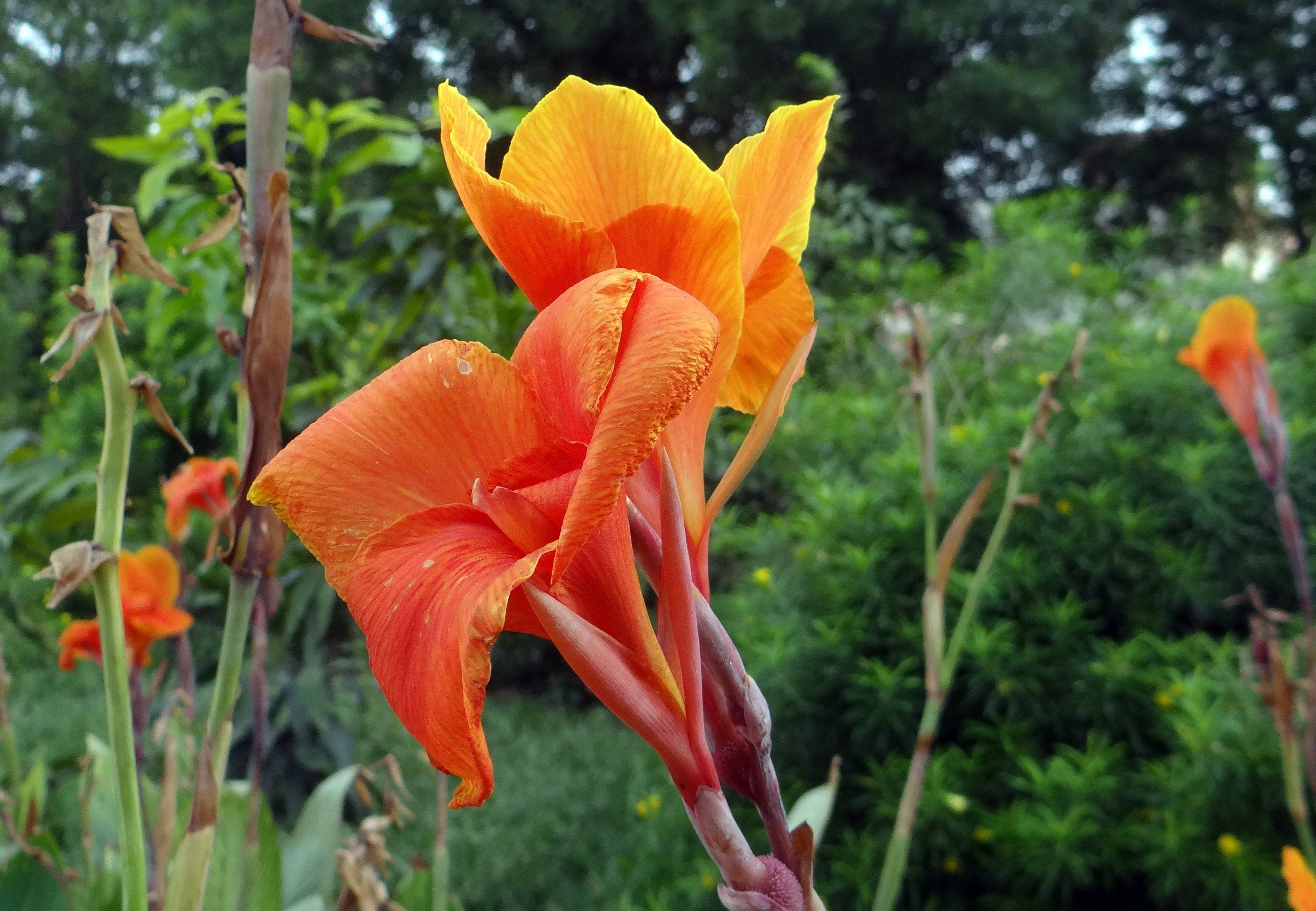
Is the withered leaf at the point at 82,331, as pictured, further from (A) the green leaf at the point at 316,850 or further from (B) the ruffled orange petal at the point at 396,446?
(A) the green leaf at the point at 316,850

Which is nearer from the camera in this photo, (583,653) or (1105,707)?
(583,653)

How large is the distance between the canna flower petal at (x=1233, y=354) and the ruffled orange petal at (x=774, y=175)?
65cm

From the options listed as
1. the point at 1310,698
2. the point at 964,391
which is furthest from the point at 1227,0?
the point at 1310,698

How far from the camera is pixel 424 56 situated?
702 cm

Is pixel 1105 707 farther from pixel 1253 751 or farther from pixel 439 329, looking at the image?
pixel 439 329

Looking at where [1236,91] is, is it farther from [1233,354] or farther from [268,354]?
[268,354]

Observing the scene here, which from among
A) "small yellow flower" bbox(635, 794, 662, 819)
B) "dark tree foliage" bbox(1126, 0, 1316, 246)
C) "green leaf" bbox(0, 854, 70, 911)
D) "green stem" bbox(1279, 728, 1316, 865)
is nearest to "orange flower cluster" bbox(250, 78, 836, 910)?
"green leaf" bbox(0, 854, 70, 911)

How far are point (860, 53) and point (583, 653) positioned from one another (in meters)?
7.57

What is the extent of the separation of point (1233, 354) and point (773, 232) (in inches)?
27.3

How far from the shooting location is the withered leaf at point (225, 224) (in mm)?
394

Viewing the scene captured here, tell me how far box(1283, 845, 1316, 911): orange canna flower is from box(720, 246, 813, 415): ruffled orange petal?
0.27 meters

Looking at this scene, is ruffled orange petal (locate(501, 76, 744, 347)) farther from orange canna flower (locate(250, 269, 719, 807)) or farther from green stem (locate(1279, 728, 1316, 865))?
green stem (locate(1279, 728, 1316, 865))

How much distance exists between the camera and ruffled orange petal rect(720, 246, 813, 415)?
0.32m

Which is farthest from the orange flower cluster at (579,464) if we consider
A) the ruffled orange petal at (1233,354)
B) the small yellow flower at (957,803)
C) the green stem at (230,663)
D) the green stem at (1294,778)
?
the small yellow flower at (957,803)
